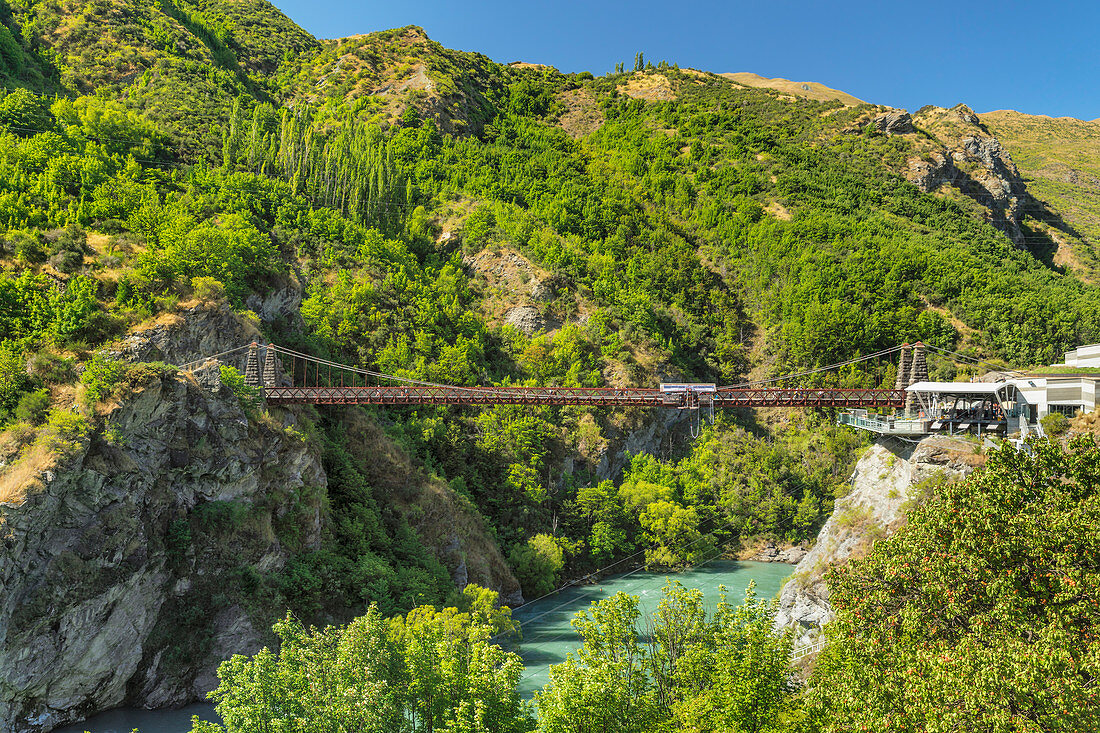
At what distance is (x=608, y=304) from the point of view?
57781mm

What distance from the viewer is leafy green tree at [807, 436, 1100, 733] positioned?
29.1 ft

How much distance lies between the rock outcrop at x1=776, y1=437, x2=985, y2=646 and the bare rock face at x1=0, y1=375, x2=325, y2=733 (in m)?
20.2

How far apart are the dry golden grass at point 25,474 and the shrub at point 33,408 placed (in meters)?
1.53

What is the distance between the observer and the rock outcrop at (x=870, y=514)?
23.1 m

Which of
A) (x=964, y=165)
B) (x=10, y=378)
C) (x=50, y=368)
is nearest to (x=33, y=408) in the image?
(x=10, y=378)

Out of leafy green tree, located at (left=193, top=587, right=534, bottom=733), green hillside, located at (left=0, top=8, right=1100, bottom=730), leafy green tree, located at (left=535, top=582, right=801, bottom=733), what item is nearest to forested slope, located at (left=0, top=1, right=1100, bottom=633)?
green hillside, located at (left=0, top=8, right=1100, bottom=730)

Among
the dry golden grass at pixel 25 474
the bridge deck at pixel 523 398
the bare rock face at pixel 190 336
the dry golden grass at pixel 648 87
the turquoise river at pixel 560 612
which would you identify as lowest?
the turquoise river at pixel 560 612

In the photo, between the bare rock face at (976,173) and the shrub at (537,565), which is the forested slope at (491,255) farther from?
the bare rock face at (976,173)

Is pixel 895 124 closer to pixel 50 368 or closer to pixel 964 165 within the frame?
pixel 964 165

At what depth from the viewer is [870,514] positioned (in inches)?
1002

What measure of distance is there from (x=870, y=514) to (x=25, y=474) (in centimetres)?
2868

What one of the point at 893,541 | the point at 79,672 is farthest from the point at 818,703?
the point at 79,672

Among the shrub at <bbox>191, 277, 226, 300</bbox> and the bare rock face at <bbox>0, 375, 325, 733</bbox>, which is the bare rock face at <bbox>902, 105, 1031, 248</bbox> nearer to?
the shrub at <bbox>191, 277, 226, 300</bbox>

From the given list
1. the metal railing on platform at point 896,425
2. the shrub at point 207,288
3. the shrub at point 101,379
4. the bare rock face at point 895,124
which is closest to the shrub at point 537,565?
the metal railing on platform at point 896,425
